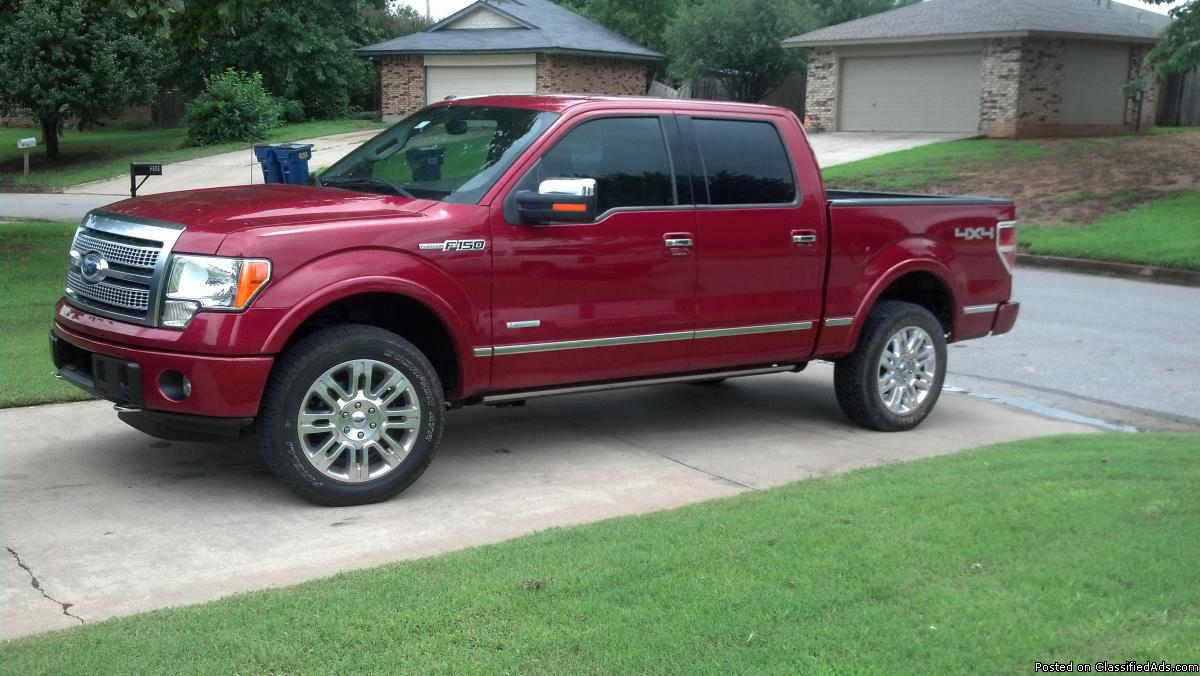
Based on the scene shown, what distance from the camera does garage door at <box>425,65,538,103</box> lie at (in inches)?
1646

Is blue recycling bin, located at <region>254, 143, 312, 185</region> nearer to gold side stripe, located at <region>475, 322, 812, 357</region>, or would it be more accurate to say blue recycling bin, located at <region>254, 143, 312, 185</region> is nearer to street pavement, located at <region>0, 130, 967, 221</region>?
gold side stripe, located at <region>475, 322, 812, 357</region>

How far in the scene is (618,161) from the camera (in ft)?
21.6

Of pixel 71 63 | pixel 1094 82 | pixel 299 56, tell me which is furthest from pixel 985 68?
pixel 71 63

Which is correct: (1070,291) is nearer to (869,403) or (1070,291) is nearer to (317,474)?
(869,403)

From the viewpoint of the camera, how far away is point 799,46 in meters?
37.6

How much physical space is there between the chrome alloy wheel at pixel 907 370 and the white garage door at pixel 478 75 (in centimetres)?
3479

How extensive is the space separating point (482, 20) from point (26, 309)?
3511 centimetres

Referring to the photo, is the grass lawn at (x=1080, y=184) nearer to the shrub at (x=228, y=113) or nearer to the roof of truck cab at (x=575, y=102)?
the roof of truck cab at (x=575, y=102)

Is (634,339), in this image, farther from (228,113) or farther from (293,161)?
(228,113)

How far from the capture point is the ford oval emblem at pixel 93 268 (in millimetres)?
5688

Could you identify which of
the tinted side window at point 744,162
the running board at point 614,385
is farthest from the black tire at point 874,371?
the tinted side window at point 744,162

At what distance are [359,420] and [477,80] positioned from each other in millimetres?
38578

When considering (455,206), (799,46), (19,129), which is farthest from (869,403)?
(19,129)

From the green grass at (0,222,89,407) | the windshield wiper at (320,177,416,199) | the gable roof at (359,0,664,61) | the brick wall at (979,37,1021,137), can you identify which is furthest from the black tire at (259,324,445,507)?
the gable roof at (359,0,664,61)
